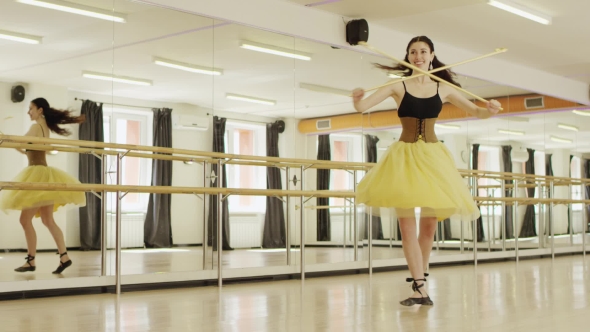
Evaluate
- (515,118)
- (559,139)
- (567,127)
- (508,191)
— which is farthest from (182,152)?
(567,127)

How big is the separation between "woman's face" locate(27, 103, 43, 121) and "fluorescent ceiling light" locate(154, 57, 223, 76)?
112 cm

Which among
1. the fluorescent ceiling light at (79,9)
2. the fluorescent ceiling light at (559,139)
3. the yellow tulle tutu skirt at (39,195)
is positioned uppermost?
the fluorescent ceiling light at (79,9)

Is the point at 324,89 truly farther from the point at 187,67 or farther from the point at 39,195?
the point at 39,195

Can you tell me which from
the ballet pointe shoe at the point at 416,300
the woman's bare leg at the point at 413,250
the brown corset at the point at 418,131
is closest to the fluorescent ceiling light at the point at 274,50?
the brown corset at the point at 418,131

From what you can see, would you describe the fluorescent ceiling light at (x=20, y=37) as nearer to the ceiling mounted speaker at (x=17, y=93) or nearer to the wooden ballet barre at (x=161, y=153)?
the ceiling mounted speaker at (x=17, y=93)

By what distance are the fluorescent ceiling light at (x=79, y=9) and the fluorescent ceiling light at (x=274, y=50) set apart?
1.30 metres

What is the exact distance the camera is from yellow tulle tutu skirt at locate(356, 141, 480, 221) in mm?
4188

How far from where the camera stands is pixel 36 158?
4.96 meters

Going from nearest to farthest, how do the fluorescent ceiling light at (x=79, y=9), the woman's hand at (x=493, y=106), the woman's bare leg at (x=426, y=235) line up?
the woman's hand at (x=493, y=106), the woman's bare leg at (x=426, y=235), the fluorescent ceiling light at (x=79, y=9)

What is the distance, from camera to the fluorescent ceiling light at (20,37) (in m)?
4.74

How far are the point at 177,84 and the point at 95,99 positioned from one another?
769 mm

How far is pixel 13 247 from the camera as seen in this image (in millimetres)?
4859

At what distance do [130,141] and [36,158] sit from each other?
769mm

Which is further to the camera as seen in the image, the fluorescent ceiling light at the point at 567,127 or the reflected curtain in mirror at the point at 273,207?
the fluorescent ceiling light at the point at 567,127
